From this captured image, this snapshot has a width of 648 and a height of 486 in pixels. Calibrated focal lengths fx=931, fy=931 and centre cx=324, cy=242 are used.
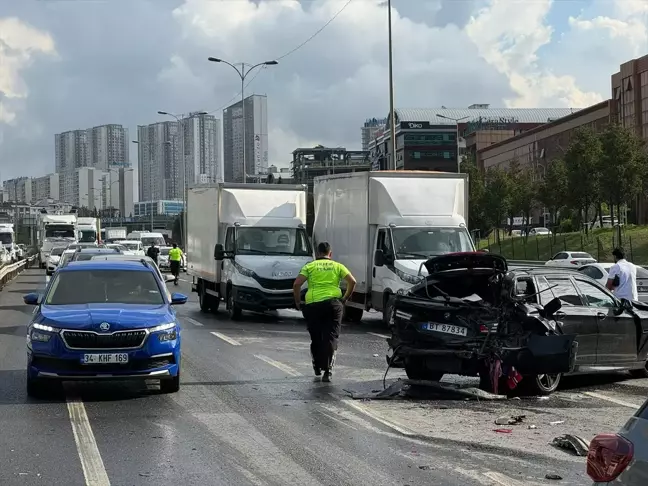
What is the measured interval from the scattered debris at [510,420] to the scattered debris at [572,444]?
0.99 meters

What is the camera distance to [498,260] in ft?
37.3

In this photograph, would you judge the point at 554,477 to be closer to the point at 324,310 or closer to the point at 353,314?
the point at 324,310

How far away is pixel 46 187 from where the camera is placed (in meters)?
185

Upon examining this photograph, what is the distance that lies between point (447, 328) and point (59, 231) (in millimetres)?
51226

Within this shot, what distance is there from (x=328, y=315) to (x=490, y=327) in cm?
234

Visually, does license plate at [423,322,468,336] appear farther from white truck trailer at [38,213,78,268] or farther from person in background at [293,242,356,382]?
white truck trailer at [38,213,78,268]

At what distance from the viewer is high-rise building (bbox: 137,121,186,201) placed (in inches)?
4852

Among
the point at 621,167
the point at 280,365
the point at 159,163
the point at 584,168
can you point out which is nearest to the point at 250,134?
the point at 584,168

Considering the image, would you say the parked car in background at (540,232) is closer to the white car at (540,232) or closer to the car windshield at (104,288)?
the white car at (540,232)

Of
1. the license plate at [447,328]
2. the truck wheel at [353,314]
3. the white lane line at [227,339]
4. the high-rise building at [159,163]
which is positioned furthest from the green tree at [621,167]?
the high-rise building at [159,163]

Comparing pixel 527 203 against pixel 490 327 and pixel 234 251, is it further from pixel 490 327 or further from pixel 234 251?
pixel 490 327

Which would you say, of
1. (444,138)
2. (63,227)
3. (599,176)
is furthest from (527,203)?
(444,138)

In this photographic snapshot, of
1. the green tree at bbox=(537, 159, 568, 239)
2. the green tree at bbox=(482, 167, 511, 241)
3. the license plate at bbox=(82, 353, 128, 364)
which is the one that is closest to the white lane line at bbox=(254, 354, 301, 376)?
the license plate at bbox=(82, 353, 128, 364)

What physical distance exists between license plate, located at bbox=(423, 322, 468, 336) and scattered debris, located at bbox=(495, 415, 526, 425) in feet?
4.73
